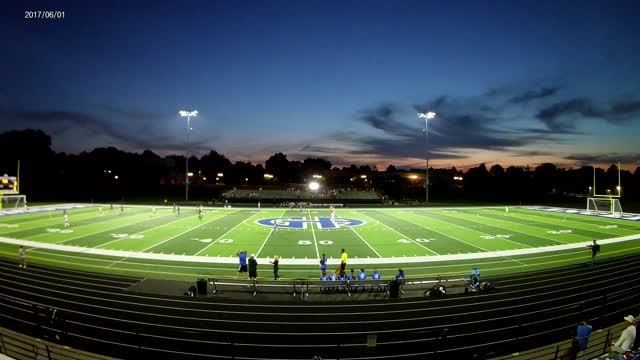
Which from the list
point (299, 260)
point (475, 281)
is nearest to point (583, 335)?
point (475, 281)

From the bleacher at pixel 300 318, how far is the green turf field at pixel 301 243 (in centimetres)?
359

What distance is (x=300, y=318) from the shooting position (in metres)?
11.3

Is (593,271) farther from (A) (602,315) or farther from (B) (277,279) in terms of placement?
(B) (277,279)

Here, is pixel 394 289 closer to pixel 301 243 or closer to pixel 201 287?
pixel 201 287

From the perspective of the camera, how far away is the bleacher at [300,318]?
953 cm

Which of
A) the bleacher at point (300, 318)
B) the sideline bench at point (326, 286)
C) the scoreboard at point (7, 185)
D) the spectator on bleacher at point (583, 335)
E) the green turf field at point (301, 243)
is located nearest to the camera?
the spectator on bleacher at point (583, 335)

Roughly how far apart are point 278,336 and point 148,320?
4495 millimetres

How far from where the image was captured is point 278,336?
10.2m

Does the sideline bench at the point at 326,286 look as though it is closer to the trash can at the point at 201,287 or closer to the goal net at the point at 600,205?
the trash can at the point at 201,287

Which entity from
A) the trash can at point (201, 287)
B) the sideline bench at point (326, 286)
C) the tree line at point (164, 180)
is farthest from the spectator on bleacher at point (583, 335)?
the tree line at point (164, 180)

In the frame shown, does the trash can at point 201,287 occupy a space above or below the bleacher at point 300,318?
above

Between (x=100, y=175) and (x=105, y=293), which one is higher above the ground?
(x=100, y=175)

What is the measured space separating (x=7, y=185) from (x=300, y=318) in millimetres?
45446

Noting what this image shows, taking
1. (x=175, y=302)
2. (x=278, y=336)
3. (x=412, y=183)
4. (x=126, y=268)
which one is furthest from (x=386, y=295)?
(x=412, y=183)
